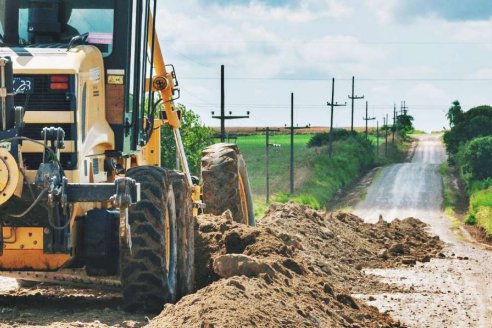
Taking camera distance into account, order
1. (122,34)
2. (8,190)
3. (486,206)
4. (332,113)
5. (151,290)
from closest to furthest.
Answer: (8,190), (151,290), (122,34), (486,206), (332,113)

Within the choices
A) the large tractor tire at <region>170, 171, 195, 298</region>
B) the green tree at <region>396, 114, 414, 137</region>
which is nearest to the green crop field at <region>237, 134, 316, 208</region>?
the green tree at <region>396, 114, 414, 137</region>

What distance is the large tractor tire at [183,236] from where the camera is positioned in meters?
14.6

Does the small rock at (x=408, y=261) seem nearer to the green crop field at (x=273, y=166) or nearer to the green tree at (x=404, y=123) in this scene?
the green crop field at (x=273, y=166)

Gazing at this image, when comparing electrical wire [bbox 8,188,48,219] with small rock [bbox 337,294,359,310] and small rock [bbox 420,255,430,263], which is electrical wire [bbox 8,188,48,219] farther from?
small rock [bbox 420,255,430,263]

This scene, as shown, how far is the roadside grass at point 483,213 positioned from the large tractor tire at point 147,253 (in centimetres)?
3193

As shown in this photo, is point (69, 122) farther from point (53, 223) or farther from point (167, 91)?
point (167, 91)

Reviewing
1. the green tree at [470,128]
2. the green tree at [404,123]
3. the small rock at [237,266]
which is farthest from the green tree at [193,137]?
the green tree at [404,123]

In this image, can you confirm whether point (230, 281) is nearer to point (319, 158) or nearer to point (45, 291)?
point (45, 291)

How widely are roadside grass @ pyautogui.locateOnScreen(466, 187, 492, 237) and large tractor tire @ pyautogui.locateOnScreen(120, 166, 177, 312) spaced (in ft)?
105

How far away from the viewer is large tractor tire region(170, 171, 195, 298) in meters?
14.6

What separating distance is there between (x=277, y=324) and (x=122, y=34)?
420cm

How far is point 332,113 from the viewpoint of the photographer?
9100 centimetres

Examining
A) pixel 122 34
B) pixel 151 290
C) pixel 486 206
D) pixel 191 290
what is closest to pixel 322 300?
pixel 191 290

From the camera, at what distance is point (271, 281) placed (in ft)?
50.0
